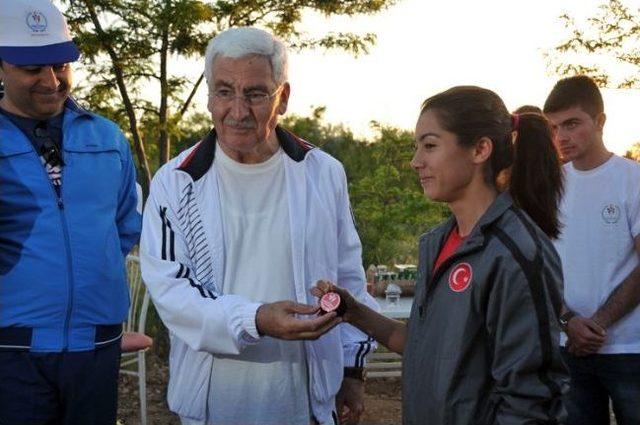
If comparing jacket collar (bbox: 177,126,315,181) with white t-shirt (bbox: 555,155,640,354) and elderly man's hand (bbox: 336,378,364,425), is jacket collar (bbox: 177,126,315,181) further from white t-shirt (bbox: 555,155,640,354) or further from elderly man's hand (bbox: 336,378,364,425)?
white t-shirt (bbox: 555,155,640,354)

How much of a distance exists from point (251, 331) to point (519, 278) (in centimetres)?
76

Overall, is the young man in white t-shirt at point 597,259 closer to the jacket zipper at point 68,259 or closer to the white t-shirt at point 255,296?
the white t-shirt at point 255,296

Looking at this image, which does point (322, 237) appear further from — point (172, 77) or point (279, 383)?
point (172, 77)

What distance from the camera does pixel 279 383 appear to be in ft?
9.80

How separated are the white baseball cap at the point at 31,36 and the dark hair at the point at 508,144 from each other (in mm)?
1486

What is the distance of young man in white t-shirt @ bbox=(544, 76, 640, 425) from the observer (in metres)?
4.23

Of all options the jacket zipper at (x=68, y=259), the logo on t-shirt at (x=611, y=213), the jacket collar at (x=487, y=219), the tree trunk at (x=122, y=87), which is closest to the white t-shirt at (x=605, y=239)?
the logo on t-shirt at (x=611, y=213)

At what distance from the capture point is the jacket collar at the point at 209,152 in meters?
3.00

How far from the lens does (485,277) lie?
2.51 m

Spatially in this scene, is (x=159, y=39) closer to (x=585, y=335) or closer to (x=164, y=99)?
(x=164, y=99)

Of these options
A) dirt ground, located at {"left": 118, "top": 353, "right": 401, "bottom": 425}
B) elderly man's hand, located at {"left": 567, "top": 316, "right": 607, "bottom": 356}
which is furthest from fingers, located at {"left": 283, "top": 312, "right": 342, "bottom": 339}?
dirt ground, located at {"left": 118, "top": 353, "right": 401, "bottom": 425}

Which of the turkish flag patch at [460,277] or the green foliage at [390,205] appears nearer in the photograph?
the turkish flag patch at [460,277]

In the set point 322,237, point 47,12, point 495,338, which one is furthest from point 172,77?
point 495,338

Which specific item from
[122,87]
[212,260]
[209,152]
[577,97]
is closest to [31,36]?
[209,152]
